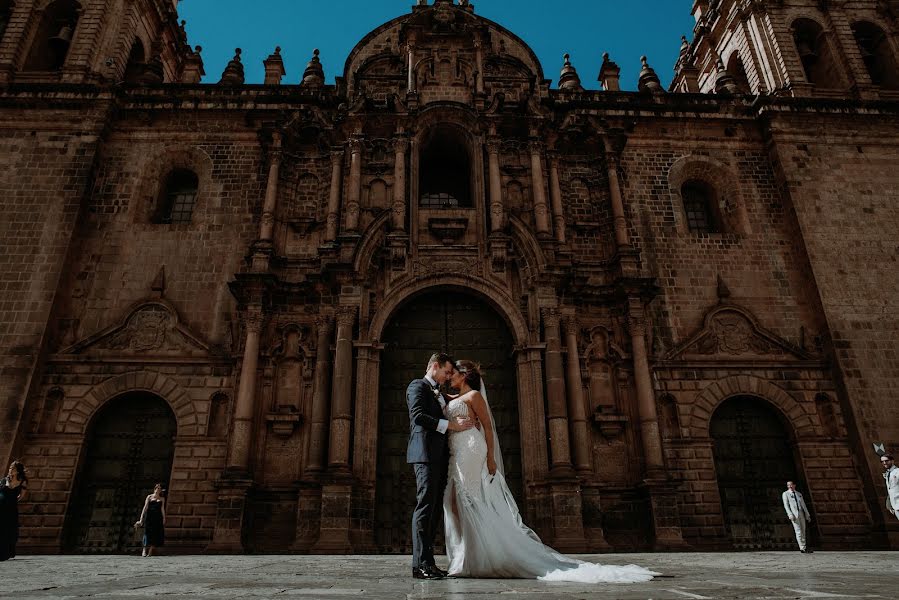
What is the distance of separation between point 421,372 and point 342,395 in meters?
2.01

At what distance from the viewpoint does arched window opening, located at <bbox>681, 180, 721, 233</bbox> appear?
16.3m

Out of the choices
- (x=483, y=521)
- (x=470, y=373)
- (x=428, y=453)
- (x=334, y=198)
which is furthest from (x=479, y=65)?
(x=483, y=521)

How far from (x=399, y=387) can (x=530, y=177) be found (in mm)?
6375

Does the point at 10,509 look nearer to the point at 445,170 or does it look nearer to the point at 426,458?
the point at 426,458

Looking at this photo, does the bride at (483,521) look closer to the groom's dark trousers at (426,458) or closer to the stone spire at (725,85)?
the groom's dark trousers at (426,458)

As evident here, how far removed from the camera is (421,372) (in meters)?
13.5

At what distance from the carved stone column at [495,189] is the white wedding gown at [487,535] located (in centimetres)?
896

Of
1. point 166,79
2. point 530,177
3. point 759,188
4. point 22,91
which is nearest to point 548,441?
point 530,177

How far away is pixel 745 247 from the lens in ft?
49.8

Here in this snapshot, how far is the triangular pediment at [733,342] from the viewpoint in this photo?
1384cm

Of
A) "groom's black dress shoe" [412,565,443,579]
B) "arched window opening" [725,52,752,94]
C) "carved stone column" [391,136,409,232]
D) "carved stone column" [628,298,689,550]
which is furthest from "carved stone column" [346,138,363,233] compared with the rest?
"arched window opening" [725,52,752,94]

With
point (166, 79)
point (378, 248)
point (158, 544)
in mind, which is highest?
point (166, 79)

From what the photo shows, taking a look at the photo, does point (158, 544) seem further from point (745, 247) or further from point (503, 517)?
point (745, 247)

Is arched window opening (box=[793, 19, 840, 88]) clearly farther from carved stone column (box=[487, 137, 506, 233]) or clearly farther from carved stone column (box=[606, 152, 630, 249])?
carved stone column (box=[487, 137, 506, 233])
